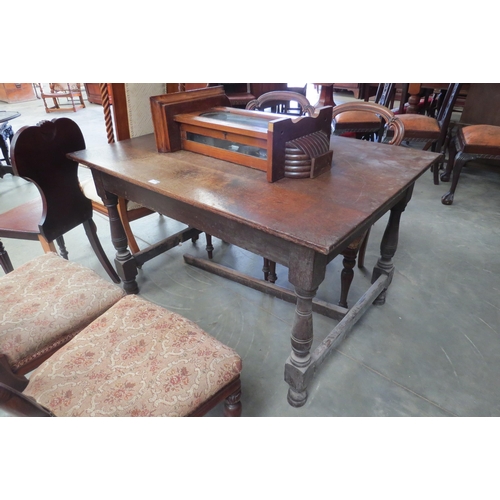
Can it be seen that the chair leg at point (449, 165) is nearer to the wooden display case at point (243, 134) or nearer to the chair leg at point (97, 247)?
the wooden display case at point (243, 134)

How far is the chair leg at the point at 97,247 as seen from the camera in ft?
7.13

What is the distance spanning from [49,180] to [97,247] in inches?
22.3

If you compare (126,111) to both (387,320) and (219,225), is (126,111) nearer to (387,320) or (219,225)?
(219,225)

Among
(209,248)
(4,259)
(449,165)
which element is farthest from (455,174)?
(4,259)

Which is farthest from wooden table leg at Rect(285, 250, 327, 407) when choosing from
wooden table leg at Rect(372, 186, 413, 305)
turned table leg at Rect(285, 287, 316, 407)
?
wooden table leg at Rect(372, 186, 413, 305)

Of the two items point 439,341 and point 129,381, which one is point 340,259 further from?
point 129,381

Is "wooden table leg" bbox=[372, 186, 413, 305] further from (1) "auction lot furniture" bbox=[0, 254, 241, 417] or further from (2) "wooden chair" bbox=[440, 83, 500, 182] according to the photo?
(2) "wooden chair" bbox=[440, 83, 500, 182]

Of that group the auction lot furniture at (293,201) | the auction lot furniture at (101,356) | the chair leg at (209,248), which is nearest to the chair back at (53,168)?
the auction lot furniture at (293,201)

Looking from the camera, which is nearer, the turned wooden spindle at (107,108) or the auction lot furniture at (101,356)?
the auction lot furniture at (101,356)

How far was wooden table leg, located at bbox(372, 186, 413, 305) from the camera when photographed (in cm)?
176

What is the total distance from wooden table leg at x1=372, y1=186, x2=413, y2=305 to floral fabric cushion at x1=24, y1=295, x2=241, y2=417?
1081mm

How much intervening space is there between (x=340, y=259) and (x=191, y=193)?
4.92ft

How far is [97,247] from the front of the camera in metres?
2.24

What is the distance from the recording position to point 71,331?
4.44ft
